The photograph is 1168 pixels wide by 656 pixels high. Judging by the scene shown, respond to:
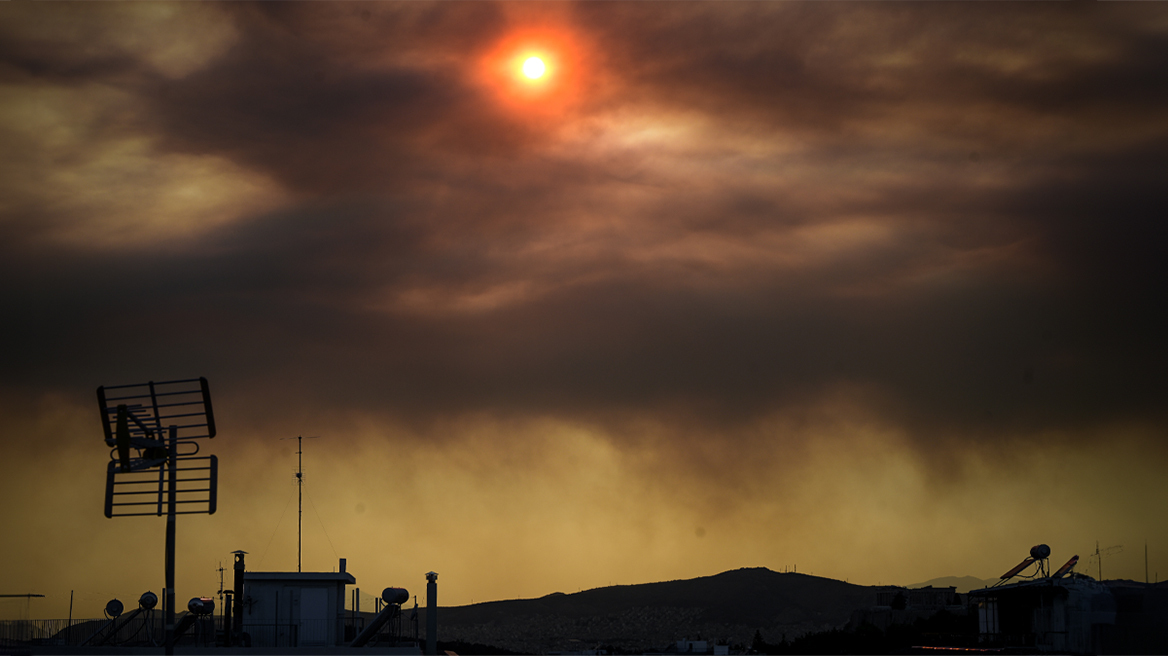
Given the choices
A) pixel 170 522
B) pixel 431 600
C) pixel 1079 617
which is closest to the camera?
pixel 170 522

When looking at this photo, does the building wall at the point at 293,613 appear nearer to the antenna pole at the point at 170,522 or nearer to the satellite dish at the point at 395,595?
the satellite dish at the point at 395,595

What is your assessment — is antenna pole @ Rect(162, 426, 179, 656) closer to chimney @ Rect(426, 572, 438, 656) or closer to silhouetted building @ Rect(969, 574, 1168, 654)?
chimney @ Rect(426, 572, 438, 656)

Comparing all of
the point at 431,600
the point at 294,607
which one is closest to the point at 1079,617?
the point at 431,600

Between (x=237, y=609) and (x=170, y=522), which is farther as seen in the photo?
(x=237, y=609)

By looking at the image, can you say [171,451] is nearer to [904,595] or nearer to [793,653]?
[793,653]

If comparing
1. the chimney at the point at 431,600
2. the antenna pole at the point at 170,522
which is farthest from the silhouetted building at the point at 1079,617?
the antenna pole at the point at 170,522

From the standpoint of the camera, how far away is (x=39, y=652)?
51.0 m

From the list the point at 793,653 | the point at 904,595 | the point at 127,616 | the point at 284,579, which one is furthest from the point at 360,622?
the point at 904,595

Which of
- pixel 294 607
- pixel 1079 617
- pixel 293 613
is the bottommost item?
pixel 1079 617

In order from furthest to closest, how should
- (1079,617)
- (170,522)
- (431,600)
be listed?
(1079,617)
(431,600)
(170,522)

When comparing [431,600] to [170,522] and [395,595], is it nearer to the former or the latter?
[395,595]

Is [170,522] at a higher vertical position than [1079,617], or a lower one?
higher

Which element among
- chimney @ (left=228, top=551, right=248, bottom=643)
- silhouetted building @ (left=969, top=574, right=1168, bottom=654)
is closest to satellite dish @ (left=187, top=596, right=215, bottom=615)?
chimney @ (left=228, top=551, right=248, bottom=643)

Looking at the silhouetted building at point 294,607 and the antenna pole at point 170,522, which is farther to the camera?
the silhouetted building at point 294,607
